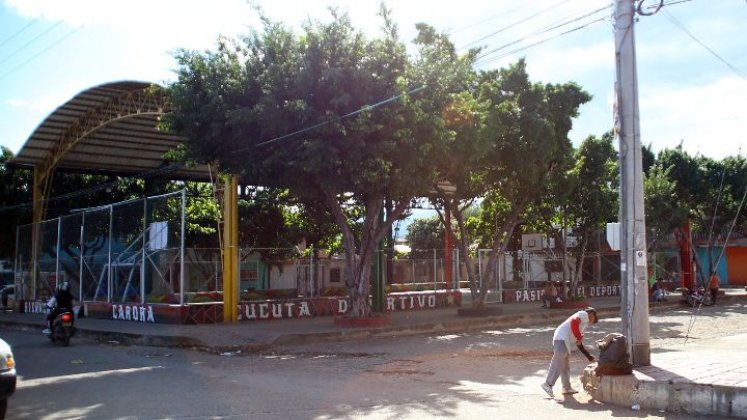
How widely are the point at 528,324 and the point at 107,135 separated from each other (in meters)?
16.9

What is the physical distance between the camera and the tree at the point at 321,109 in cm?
1560

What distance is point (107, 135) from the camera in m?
25.7

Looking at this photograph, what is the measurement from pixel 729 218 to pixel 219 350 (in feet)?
86.4

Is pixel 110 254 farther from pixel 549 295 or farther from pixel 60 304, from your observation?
pixel 549 295

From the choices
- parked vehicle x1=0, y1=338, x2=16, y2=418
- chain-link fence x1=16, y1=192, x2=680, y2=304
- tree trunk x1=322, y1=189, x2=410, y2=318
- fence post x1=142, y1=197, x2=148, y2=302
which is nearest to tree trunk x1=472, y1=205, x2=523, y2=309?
chain-link fence x1=16, y1=192, x2=680, y2=304

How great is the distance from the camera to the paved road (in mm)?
8234

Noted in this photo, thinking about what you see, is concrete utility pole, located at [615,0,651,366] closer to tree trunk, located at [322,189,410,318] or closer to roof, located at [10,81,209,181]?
tree trunk, located at [322,189,410,318]

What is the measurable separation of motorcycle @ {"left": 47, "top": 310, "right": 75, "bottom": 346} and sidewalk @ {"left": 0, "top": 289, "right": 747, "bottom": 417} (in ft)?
4.50

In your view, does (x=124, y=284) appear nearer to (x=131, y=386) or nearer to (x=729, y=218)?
(x=131, y=386)

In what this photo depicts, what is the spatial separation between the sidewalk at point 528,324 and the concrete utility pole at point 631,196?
624 mm

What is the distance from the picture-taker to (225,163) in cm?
1739

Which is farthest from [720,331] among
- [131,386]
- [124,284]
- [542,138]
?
[124,284]

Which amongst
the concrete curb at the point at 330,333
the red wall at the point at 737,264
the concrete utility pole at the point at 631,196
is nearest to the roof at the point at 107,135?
the concrete curb at the point at 330,333

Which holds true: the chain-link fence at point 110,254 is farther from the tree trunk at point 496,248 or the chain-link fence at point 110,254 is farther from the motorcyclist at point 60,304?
the tree trunk at point 496,248
